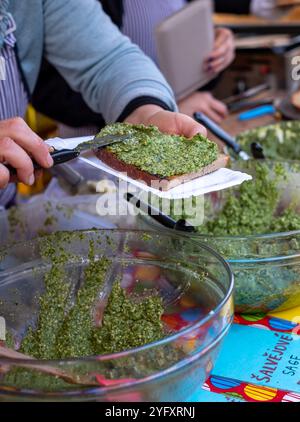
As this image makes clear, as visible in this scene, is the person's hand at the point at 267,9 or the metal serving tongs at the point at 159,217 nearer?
the metal serving tongs at the point at 159,217

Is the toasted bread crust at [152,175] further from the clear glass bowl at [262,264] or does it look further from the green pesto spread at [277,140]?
the green pesto spread at [277,140]

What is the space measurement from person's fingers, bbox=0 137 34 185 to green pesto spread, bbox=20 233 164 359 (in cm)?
18

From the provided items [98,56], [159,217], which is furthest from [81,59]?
[159,217]

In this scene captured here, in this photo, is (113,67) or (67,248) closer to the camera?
(67,248)

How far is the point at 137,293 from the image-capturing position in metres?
1.00

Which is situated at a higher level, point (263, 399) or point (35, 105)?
point (263, 399)

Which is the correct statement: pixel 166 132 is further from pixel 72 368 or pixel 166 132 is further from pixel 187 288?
pixel 72 368

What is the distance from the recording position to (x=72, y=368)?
0.70 metres

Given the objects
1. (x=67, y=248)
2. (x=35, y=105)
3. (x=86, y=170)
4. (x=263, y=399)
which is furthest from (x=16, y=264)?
(x=35, y=105)

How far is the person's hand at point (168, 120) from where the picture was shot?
1076mm

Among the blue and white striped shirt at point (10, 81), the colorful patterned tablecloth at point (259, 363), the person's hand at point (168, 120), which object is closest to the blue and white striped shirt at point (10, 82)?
the blue and white striped shirt at point (10, 81)

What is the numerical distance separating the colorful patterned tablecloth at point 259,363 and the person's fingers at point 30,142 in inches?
14.9

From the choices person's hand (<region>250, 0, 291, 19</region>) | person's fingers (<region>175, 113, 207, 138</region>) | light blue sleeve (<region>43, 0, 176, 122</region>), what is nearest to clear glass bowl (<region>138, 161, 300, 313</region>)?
person's fingers (<region>175, 113, 207, 138</region>)

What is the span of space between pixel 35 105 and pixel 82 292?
1.12 metres
